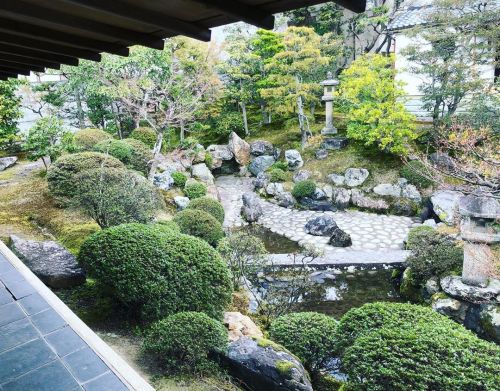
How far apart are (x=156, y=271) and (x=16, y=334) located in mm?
1968

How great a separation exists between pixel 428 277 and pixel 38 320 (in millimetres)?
7701

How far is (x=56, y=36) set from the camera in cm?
297

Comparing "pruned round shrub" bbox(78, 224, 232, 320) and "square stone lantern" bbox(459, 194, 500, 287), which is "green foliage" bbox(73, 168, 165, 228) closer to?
"pruned round shrub" bbox(78, 224, 232, 320)

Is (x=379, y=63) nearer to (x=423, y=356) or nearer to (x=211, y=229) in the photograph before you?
(x=211, y=229)

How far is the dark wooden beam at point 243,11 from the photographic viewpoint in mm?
1942

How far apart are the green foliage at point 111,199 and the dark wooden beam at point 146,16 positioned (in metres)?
5.90

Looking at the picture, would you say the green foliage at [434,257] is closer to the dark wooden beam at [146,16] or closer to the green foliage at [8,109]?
the dark wooden beam at [146,16]

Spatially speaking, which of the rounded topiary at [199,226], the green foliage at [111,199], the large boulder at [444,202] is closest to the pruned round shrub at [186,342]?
the green foliage at [111,199]

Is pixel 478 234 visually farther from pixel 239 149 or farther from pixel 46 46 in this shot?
pixel 239 149

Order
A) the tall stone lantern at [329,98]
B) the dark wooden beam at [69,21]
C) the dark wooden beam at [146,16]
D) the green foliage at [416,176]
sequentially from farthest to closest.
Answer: the tall stone lantern at [329,98], the green foliage at [416,176], the dark wooden beam at [69,21], the dark wooden beam at [146,16]

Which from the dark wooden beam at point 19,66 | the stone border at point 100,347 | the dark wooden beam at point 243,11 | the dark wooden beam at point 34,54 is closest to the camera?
the dark wooden beam at point 243,11

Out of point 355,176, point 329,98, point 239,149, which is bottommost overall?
A: point 355,176

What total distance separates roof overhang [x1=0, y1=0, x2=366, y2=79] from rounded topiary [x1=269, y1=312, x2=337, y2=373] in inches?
157

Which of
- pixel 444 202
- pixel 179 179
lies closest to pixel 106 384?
pixel 179 179
